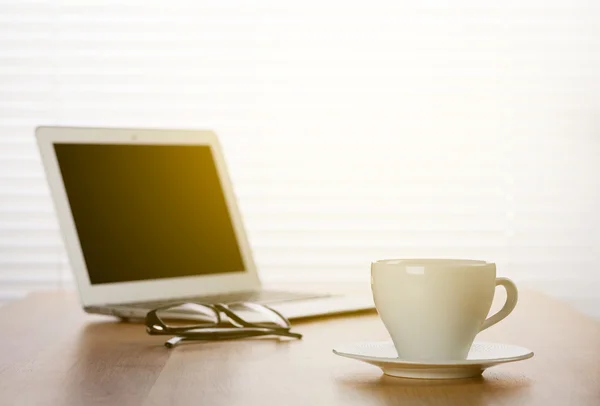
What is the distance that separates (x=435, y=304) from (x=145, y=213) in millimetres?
758

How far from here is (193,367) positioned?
826 millimetres

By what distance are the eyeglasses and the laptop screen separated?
0.27m

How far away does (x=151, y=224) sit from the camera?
142cm

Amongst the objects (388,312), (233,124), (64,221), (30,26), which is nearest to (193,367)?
(388,312)

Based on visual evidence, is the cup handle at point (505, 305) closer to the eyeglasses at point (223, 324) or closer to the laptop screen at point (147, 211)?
the eyeglasses at point (223, 324)

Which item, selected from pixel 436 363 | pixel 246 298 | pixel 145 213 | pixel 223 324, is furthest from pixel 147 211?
pixel 436 363

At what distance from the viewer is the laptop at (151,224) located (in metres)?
1.30

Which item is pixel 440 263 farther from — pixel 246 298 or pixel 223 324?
pixel 246 298

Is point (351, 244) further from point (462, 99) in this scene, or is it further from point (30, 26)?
point (30, 26)

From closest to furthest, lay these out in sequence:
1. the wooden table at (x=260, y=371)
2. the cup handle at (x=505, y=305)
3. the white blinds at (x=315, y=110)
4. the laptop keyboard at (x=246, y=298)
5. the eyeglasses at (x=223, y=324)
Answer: the wooden table at (x=260, y=371)
the cup handle at (x=505, y=305)
the eyeglasses at (x=223, y=324)
the laptop keyboard at (x=246, y=298)
the white blinds at (x=315, y=110)

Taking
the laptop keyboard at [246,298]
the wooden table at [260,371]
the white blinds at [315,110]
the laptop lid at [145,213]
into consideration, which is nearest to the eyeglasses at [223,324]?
the wooden table at [260,371]

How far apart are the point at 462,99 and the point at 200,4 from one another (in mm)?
702

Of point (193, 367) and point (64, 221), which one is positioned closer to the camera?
point (193, 367)

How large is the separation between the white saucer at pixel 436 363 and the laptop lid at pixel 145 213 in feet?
1.93
